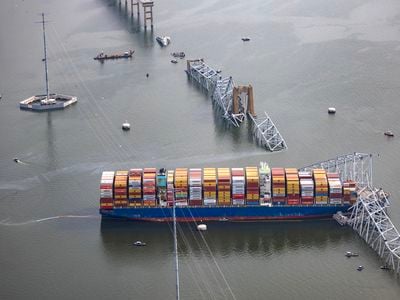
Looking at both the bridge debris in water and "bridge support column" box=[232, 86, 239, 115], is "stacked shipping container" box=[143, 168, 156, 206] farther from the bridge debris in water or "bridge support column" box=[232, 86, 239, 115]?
"bridge support column" box=[232, 86, 239, 115]

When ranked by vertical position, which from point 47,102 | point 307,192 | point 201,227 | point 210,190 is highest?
point 307,192

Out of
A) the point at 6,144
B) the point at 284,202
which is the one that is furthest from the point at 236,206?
the point at 6,144

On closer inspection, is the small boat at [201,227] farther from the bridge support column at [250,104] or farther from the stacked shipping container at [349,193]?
the bridge support column at [250,104]

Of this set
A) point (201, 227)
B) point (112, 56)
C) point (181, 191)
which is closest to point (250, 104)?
point (181, 191)

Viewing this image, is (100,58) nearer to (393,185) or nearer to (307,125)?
(307,125)

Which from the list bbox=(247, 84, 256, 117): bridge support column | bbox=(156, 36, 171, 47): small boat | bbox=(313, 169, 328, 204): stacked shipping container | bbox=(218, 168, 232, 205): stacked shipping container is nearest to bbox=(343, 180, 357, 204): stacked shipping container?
bbox=(313, 169, 328, 204): stacked shipping container

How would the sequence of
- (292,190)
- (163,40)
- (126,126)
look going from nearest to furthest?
(292,190)
(126,126)
(163,40)

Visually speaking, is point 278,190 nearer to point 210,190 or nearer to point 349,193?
point 210,190
